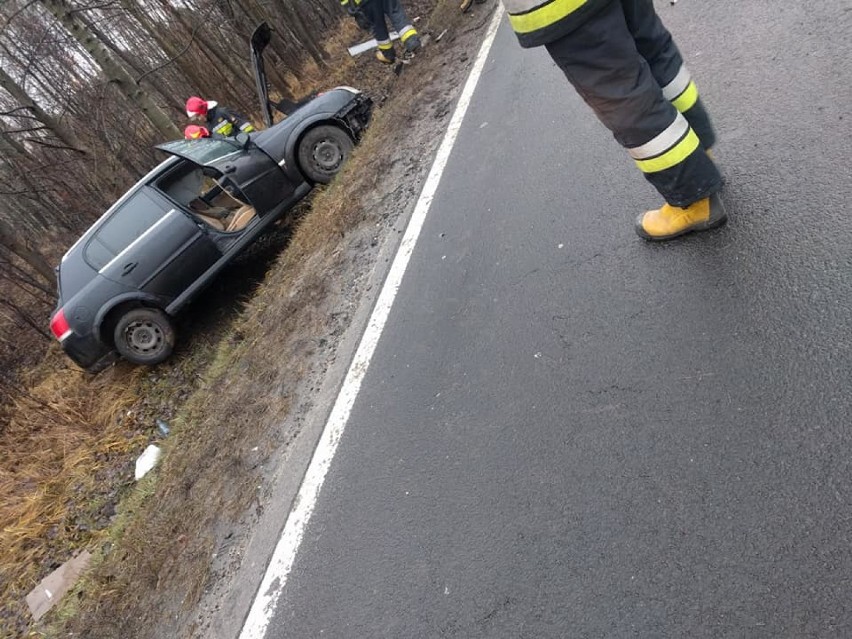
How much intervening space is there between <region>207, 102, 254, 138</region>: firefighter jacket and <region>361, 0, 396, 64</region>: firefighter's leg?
8.98ft

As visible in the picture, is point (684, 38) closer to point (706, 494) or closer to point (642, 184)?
point (642, 184)

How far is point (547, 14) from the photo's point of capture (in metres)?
2.40

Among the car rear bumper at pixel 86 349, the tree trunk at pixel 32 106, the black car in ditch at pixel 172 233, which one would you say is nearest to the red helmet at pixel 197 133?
the black car in ditch at pixel 172 233

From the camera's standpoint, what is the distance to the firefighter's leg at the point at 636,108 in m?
2.56

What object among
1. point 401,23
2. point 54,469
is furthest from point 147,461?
point 401,23

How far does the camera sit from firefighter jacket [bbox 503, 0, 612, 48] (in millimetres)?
2379

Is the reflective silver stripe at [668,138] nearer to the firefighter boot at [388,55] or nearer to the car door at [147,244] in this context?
the car door at [147,244]

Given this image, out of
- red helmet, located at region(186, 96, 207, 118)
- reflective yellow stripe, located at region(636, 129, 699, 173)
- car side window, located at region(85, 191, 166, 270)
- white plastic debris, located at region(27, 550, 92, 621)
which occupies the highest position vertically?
red helmet, located at region(186, 96, 207, 118)

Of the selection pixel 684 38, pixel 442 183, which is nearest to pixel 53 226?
pixel 442 183

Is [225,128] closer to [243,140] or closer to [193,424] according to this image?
[243,140]

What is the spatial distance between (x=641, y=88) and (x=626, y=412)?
144cm

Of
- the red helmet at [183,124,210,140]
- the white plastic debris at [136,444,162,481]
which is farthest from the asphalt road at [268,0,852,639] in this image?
the red helmet at [183,124,210,140]

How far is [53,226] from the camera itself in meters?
21.0

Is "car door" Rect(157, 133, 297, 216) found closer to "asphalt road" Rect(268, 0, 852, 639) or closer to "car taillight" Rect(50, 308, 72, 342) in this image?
"car taillight" Rect(50, 308, 72, 342)
